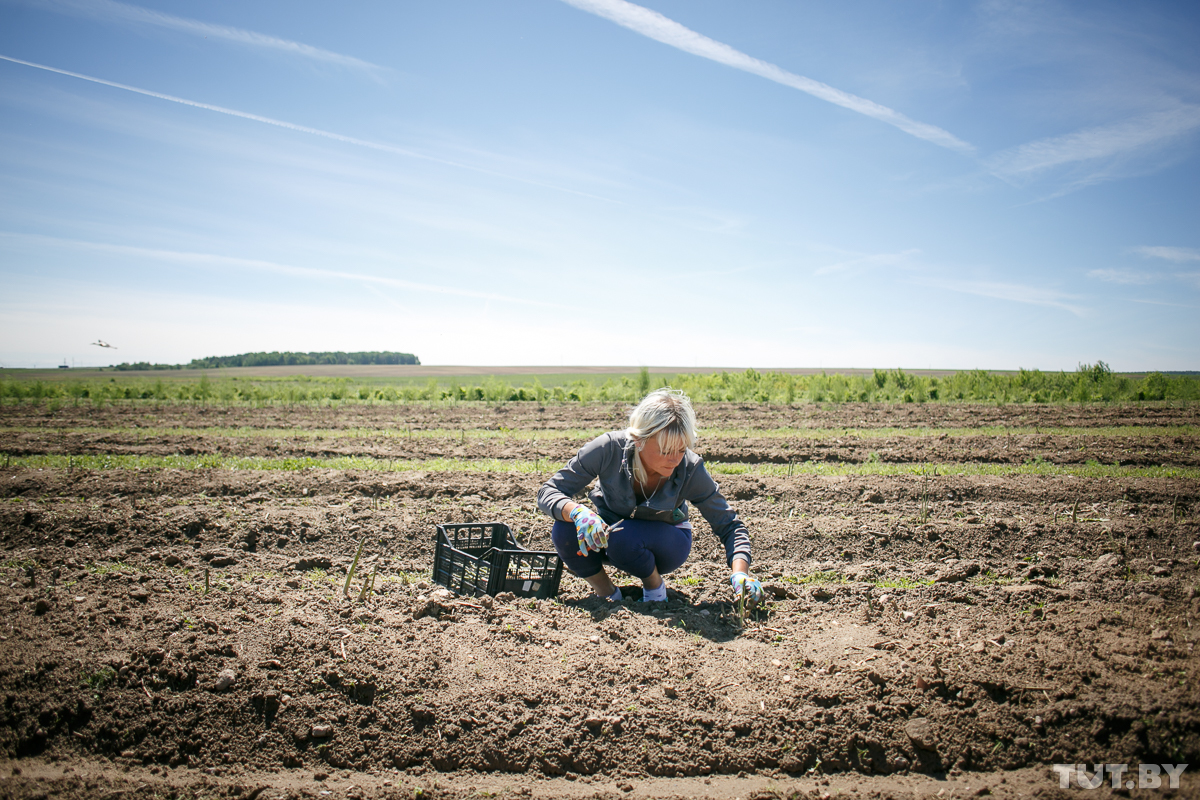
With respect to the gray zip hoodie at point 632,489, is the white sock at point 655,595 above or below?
below

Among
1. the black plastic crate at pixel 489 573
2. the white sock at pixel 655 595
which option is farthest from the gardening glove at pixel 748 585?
the black plastic crate at pixel 489 573

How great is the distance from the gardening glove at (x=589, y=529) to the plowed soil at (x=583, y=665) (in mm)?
442

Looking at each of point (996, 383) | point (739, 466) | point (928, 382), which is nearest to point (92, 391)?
point (739, 466)

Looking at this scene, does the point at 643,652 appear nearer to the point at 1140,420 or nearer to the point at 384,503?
the point at 384,503

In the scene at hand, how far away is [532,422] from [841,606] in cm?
1244

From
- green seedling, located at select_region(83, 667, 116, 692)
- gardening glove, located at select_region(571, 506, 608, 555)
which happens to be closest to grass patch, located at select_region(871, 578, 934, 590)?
gardening glove, located at select_region(571, 506, 608, 555)

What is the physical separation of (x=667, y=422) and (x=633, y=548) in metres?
0.91

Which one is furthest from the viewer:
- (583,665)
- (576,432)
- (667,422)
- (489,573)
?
(576,432)

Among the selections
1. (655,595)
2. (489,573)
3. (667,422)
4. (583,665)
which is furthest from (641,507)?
(583,665)

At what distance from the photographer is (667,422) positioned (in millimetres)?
3551

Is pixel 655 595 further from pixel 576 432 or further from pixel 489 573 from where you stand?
pixel 576 432

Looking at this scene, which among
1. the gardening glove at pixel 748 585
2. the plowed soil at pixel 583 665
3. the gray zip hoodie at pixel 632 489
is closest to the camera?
the plowed soil at pixel 583 665

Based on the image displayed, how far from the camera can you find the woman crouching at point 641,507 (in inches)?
145

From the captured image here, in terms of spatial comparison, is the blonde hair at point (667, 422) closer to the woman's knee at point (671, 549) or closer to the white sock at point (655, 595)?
the woman's knee at point (671, 549)
